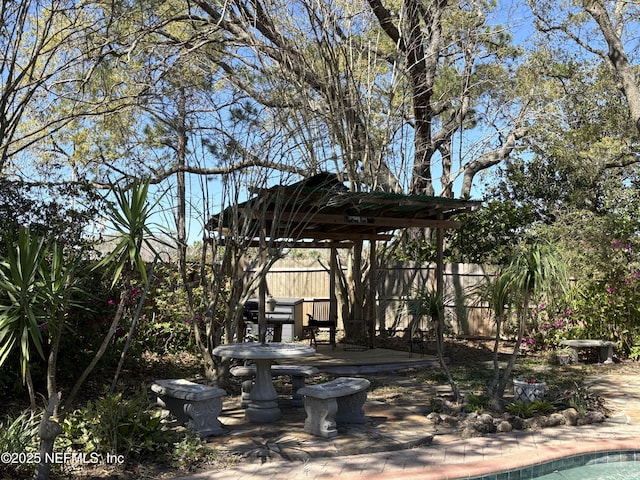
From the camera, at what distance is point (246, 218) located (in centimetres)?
815

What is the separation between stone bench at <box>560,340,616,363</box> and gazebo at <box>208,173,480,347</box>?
8.55ft

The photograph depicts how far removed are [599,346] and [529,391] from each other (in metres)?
4.90

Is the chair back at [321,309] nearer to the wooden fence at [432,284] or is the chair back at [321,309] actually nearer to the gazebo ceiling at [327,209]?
the wooden fence at [432,284]

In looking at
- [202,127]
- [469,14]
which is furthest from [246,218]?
[469,14]

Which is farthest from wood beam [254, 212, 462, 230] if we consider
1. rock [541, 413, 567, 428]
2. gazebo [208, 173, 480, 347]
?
rock [541, 413, 567, 428]

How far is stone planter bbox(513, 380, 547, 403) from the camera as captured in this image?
256 inches

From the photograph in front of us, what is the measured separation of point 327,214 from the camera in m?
9.91

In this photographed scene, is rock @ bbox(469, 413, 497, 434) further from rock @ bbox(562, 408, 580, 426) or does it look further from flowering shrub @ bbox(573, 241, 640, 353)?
flowering shrub @ bbox(573, 241, 640, 353)

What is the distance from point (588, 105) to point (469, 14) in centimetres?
653

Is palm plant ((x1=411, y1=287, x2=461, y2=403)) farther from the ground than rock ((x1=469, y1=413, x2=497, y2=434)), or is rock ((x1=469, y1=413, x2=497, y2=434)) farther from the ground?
palm plant ((x1=411, y1=287, x2=461, y2=403))

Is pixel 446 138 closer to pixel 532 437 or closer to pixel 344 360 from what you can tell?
pixel 344 360

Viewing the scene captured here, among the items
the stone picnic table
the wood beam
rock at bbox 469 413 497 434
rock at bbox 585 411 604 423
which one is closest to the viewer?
rock at bbox 469 413 497 434

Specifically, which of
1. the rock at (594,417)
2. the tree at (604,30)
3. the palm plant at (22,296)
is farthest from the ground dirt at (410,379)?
the tree at (604,30)

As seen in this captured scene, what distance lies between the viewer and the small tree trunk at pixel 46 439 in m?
3.93
